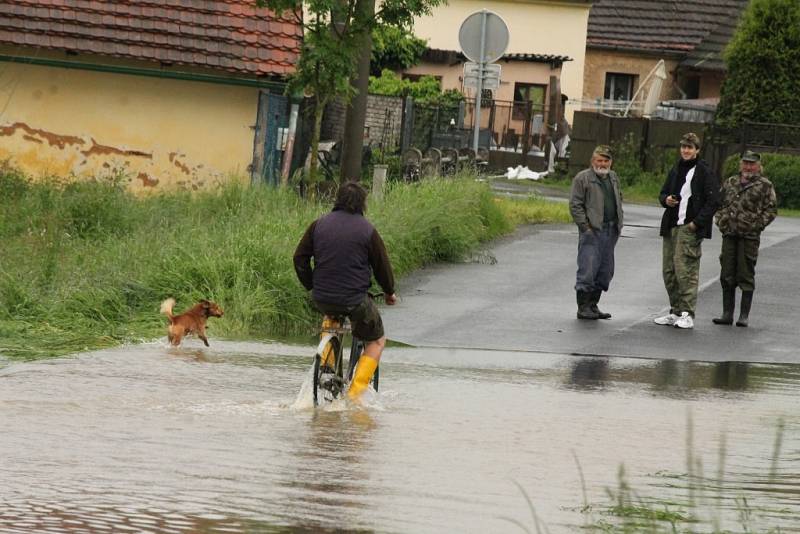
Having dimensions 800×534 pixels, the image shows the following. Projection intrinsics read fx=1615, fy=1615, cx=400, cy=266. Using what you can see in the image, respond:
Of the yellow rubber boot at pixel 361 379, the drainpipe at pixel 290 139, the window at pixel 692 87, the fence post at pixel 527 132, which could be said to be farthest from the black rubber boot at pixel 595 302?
the window at pixel 692 87

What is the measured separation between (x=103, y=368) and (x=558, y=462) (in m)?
4.18

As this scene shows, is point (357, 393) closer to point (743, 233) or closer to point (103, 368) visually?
point (103, 368)

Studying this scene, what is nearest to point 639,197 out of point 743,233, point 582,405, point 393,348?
point 743,233

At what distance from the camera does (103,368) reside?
11.7 m

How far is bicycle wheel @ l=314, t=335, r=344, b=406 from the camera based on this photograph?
10.1 meters

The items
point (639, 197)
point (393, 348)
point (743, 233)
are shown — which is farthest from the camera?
point (639, 197)

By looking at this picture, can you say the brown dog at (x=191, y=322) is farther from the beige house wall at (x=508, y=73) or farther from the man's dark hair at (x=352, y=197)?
the beige house wall at (x=508, y=73)

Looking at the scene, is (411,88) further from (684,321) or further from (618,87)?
(684,321)

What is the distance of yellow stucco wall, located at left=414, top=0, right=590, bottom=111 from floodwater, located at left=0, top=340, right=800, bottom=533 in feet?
121

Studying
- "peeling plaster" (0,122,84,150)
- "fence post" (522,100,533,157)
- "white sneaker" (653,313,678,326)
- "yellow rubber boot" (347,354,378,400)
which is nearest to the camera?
"yellow rubber boot" (347,354,378,400)

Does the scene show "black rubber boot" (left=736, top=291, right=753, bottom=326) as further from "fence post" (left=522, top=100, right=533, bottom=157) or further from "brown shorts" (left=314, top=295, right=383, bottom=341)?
"fence post" (left=522, top=100, right=533, bottom=157)

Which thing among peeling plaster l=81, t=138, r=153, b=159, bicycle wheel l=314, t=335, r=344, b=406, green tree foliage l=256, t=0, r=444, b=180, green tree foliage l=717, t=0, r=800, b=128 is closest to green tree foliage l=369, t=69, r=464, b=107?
green tree foliage l=717, t=0, r=800, b=128

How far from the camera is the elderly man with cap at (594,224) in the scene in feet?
51.3

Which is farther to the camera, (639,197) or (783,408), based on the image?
(639,197)
